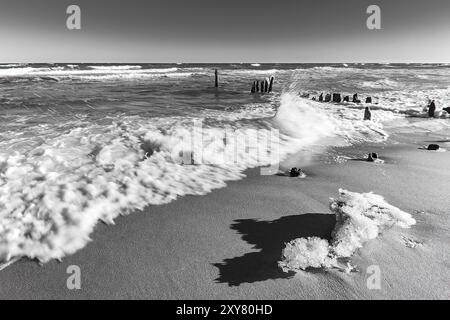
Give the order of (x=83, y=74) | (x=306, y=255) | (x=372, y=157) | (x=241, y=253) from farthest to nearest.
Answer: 1. (x=83, y=74)
2. (x=372, y=157)
3. (x=241, y=253)
4. (x=306, y=255)

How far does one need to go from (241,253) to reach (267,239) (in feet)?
1.30

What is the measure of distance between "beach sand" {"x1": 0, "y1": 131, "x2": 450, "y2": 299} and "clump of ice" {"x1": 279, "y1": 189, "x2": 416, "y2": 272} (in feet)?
0.32

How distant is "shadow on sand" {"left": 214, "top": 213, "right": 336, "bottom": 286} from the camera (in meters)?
2.94

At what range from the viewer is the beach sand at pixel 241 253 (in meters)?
2.77

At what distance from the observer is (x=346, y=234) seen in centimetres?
339

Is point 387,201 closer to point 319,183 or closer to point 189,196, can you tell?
point 319,183

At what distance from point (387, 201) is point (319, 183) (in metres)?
1.11

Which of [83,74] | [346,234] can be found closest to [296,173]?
[346,234]

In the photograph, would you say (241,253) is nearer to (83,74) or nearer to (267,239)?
(267,239)

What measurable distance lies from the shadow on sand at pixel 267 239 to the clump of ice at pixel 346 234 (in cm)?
12

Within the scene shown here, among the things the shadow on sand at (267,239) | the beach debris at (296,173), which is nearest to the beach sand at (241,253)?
the shadow on sand at (267,239)
